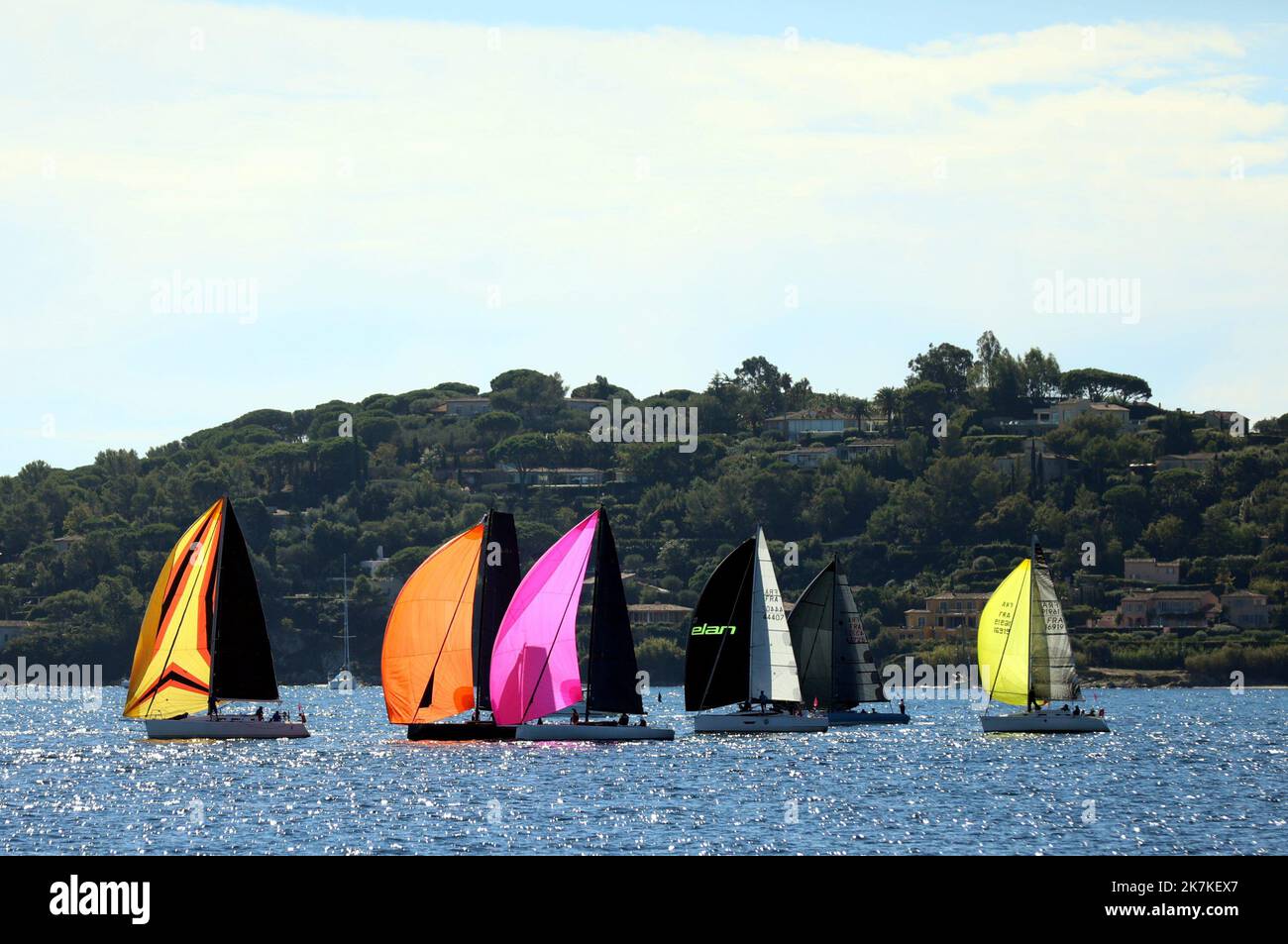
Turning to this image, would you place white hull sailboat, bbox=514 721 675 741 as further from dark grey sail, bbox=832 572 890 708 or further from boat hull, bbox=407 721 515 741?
dark grey sail, bbox=832 572 890 708

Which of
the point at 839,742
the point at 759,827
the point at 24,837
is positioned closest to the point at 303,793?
the point at 24,837

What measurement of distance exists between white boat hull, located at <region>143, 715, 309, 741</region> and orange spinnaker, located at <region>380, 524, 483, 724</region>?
7410 mm

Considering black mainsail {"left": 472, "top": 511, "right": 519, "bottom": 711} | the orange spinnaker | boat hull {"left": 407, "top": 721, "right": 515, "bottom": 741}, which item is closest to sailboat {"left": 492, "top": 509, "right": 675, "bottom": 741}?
boat hull {"left": 407, "top": 721, "right": 515, "bottom": 741}

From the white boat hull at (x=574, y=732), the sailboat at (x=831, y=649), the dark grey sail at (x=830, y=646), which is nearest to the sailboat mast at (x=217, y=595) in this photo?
the white boat hull at (x=574, y=732)

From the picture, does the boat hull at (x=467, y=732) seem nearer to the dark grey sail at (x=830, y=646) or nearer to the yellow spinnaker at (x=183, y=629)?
the yellow spinnaker at (x=183, y=629)

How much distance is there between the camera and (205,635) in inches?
2756

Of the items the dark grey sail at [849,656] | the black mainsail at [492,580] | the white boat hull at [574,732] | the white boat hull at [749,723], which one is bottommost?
the white boat hull at [749,723]

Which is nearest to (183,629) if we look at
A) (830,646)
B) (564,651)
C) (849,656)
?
(564,651)

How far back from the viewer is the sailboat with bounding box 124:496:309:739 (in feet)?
227

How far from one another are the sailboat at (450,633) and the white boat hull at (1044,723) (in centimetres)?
2253

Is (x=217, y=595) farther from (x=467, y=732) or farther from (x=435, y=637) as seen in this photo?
(x=467, y=732)

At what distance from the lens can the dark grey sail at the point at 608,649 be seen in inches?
2648
